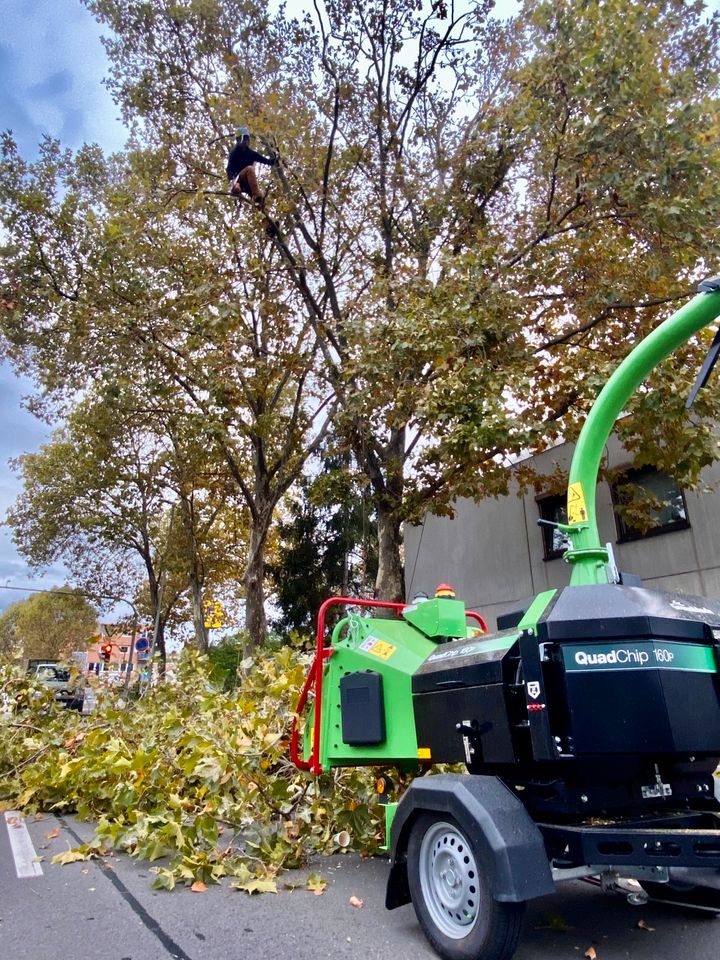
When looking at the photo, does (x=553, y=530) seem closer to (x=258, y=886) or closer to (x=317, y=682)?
(x=317, y=682)

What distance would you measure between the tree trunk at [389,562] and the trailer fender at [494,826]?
9.11 meters

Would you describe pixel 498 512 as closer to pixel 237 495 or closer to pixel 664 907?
pixel 237 495

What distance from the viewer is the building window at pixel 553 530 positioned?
592 inches

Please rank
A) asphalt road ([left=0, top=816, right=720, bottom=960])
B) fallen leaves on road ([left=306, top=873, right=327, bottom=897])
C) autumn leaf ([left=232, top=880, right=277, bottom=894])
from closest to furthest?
1. asphalt road ([left=0, top=816, right=720, bottom=960])
2. autumn leaf ([left=232, top=880, right=277, bottom=894])
3. fallen leaves on road ([left=306, top=873, right=327, bottom=897])

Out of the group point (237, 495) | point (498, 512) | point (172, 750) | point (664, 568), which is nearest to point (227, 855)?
point (172, 750)

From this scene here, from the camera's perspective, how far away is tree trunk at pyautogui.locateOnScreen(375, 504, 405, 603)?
13023mm

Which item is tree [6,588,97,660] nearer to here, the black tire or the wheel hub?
the wheel hub

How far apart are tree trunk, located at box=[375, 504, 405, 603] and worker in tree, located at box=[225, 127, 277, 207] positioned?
6718mm

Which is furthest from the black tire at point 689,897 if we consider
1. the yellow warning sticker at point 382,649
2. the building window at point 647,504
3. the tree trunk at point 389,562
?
the tree trunk at point 389,562

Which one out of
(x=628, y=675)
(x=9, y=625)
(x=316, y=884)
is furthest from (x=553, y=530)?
(x=9, y=625)

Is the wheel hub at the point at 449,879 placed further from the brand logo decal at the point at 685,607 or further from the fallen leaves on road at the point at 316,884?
the brand logo decal at the point at 685,607

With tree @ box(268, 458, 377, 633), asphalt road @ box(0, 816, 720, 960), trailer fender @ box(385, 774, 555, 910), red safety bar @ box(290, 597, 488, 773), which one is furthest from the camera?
tree @ box(268, 458, 377, 633)

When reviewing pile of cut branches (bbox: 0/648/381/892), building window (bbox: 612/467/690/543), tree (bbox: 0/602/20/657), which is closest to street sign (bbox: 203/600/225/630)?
building window (bbox: 612/467/690/543)

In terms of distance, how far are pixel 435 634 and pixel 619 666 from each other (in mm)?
1844
